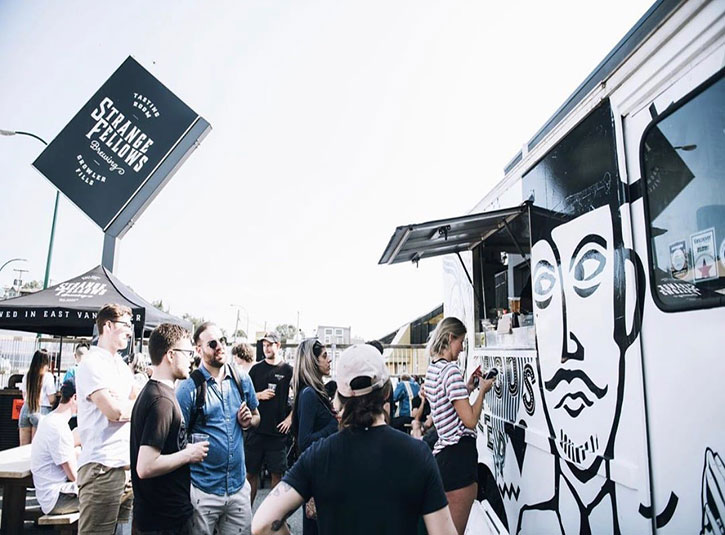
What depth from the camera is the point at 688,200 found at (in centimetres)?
179

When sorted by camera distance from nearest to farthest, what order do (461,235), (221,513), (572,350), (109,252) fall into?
(572,350) < (221,513) < (461,235) < (109,252)

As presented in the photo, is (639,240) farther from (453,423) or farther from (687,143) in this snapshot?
(453,423)

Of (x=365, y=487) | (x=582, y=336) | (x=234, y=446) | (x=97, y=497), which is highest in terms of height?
(x=582, y=336)

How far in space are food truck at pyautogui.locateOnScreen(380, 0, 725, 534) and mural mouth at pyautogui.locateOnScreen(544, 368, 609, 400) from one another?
0.01 m

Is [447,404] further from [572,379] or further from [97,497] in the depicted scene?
[97,497]

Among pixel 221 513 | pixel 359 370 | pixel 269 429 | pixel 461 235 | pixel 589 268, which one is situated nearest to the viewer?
pixel 359 370

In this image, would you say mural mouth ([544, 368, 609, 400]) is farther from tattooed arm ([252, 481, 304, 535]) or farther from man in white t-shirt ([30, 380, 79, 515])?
man in white t-shirt ([30, 380, 79, 515])

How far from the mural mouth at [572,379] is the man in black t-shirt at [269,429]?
122 inches

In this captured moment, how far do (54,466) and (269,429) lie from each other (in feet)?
6.37

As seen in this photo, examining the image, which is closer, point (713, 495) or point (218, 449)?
point (713, 495)

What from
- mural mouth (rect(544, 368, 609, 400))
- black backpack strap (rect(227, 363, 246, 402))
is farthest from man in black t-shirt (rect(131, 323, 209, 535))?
mural mouth (rect(544, 368, 609, 400))

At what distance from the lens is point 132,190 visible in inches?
312

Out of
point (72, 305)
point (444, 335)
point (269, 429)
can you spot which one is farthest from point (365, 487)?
point (72, 305)

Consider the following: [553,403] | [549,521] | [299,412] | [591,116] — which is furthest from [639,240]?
[299,412]
